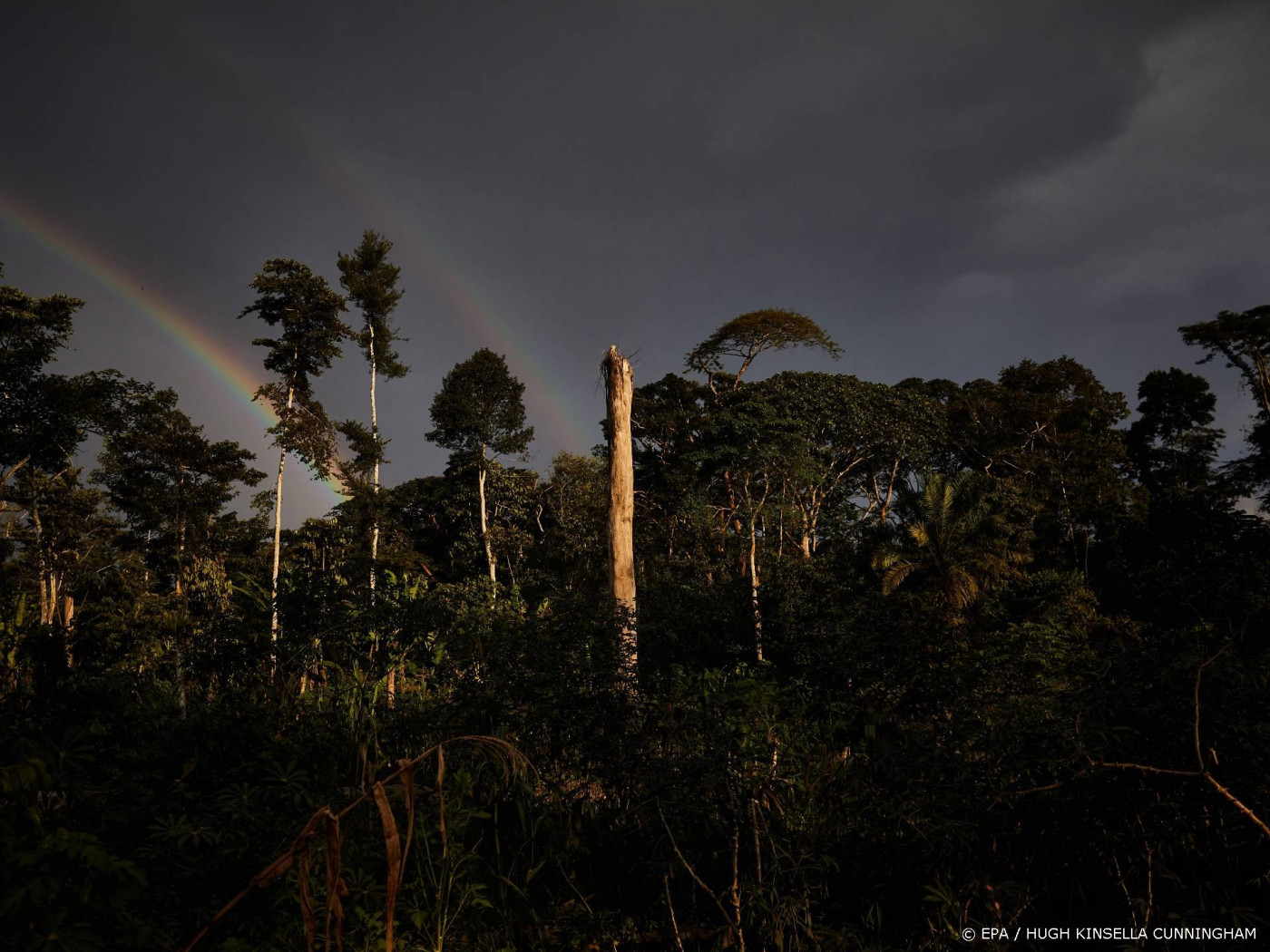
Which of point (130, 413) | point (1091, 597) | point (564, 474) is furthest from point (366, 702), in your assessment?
point (564, 474)

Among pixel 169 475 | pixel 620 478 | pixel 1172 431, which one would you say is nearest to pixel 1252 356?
pixel 1172 431

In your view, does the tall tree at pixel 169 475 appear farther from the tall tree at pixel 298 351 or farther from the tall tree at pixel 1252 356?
the tall tree at pixel 1252 356

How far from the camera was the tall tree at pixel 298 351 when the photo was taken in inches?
749

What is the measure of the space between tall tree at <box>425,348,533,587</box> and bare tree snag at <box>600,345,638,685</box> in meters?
14.7

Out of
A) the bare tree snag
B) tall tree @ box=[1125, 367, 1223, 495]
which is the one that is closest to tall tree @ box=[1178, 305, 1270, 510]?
tall tree @ box=[1125, 367, 1223, 495]

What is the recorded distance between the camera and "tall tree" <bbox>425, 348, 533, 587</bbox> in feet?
79.8

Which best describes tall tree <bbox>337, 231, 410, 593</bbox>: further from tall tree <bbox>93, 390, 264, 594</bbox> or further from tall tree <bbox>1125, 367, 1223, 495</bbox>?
tall tree <bbox>1125, 367, 1223, 495</bbox>

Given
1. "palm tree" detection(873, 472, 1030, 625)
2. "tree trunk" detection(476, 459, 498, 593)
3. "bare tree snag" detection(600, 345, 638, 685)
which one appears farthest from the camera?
"tree trunk" detection(476, 459, 498, 593)

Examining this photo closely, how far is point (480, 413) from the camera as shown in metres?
24.5

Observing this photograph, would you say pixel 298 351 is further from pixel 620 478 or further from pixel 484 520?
pixel 620 478

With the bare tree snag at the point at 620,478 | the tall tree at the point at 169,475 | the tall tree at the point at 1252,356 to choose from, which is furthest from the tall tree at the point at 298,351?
the tall tree at the point at 1252,356

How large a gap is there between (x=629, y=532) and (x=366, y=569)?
8.62m

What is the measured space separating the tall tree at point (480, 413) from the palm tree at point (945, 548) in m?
13.6

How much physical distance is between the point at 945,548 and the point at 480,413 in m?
15.9
